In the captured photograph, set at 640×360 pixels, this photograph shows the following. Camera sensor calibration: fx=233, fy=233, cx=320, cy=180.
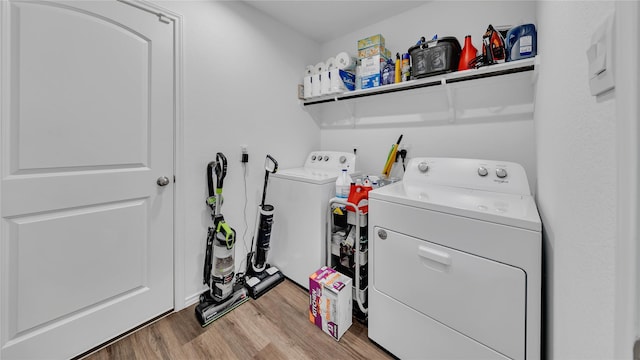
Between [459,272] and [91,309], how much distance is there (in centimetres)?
207

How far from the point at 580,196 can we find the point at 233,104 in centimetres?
208

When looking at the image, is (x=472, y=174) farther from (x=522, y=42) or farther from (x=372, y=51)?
(x=372, y=51)

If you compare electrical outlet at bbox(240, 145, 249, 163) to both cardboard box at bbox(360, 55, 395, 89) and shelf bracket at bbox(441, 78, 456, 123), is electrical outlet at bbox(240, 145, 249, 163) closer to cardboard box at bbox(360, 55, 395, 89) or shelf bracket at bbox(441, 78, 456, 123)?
cardboard box at bbox(360, 55, 395, 89)

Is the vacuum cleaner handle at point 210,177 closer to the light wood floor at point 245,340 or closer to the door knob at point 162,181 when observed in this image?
the door knob at point 162,181

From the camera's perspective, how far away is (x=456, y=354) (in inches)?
43.9

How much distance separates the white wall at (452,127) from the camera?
1.58m

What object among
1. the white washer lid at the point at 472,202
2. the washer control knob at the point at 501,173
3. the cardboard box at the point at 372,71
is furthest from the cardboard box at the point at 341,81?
the washer control knob at the point at 501,173

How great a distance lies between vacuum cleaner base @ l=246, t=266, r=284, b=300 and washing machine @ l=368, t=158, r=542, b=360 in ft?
3.00

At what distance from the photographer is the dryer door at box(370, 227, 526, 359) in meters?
0.97

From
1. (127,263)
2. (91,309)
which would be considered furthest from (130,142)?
(91,309)

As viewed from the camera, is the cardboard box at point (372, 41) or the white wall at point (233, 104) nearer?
the white wall at point (233, 104)

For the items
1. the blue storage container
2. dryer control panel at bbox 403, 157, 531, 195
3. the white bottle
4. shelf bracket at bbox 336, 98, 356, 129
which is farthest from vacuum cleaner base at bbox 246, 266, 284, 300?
the blue storage container

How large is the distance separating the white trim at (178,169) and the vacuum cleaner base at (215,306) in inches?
7.3

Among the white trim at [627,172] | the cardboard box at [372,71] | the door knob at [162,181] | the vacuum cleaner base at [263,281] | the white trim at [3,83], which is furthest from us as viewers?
the cardboard box at [372,71]
